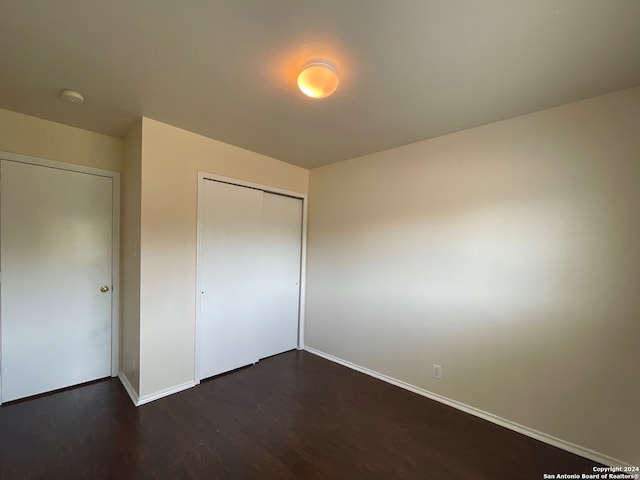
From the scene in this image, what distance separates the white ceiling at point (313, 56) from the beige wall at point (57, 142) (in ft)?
0.40

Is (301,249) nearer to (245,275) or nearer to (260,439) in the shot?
(245,275)

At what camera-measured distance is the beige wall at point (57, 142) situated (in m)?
2.21

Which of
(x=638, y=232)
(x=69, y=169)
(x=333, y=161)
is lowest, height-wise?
(x=638, y=232)

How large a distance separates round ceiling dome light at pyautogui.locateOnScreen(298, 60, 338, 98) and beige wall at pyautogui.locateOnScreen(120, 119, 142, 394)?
164 cm

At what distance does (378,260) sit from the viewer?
2922mm

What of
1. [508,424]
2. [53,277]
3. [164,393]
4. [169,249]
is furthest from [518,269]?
[53,277]

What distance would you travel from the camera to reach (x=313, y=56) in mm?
1500

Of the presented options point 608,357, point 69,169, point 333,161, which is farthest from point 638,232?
point 69,169

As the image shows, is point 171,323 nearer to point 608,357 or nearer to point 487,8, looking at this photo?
point 487,8

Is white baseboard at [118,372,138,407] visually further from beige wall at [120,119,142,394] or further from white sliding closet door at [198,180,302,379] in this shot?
white sliding closet door at [198,180,302,379]

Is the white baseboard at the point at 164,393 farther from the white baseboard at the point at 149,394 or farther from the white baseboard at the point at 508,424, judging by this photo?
the white baseboard at the point at 508,424

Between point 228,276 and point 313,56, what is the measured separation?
7.30 ft

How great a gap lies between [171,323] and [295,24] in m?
2.46

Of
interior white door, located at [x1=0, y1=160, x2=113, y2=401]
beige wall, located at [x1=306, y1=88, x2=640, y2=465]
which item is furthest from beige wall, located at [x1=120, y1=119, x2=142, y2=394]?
beige wall, located at [x1=306, y1=88, x2=640, y2=465]
